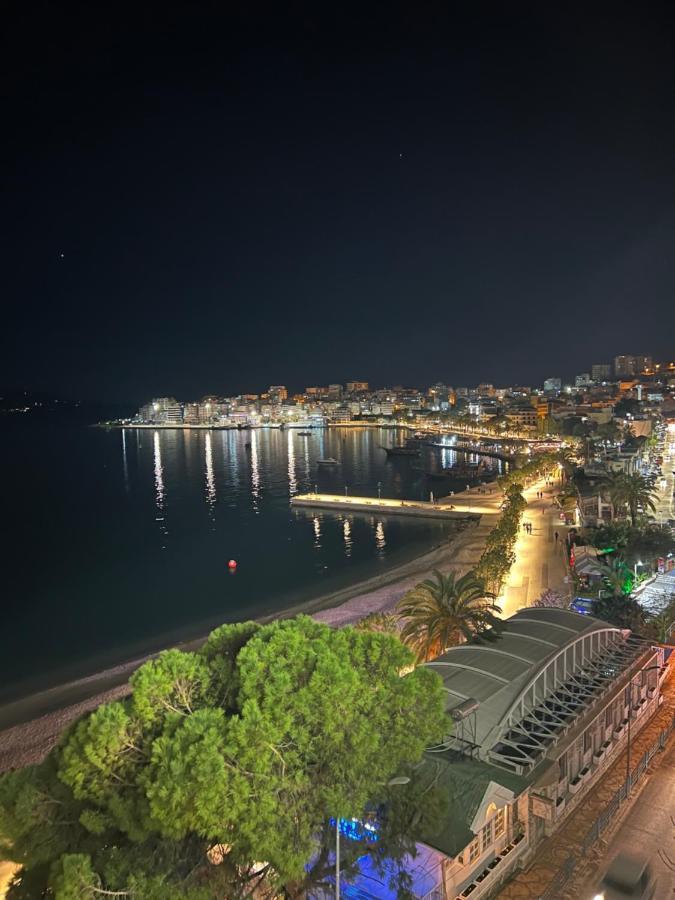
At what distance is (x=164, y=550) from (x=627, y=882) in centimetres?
3919

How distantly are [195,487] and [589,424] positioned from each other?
252 ft

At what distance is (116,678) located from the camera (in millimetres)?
22984

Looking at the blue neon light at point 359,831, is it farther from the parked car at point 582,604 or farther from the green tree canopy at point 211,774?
the parked car at point 582,604

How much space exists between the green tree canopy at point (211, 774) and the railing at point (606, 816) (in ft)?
12.1

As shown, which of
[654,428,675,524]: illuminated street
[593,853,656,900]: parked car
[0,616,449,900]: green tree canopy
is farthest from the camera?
[654,428,675,524]: illuminated street

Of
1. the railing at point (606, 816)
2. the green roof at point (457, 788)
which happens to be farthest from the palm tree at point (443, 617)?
the green roof at point (457, 788)

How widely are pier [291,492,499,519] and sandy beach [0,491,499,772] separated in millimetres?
9157

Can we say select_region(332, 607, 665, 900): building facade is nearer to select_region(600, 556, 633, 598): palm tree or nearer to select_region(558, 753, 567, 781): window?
select_region(558, 753, 567, 781): window

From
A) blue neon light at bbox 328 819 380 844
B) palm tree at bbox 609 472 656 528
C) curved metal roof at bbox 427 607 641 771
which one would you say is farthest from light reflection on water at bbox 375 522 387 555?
blue neon light at bbox 328 819 380 844

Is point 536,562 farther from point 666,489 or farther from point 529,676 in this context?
point 666,489

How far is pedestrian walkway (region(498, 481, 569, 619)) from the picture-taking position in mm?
26547

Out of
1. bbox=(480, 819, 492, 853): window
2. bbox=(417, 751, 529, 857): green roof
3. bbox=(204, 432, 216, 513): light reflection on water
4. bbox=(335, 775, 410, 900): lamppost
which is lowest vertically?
bbox=(204, 432, 216, 513): light reflection on water

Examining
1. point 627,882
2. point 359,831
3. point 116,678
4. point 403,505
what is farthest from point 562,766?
point 403,505

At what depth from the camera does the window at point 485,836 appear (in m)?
9.48
